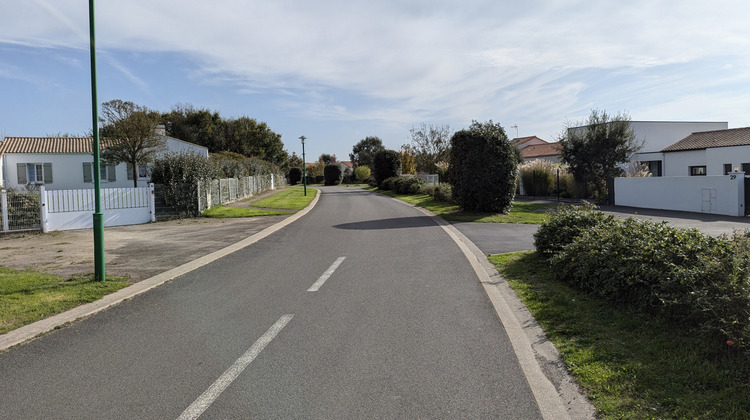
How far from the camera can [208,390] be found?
4.06 m

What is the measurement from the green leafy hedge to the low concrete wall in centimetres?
1515

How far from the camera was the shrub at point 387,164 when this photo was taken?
50.2 metres

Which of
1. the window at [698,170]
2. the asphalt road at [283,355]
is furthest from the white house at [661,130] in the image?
the asphalt road at [283,355]

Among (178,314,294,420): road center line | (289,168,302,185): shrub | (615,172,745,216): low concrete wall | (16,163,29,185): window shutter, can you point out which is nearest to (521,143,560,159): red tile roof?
(615,172,745,216): low concrete wall

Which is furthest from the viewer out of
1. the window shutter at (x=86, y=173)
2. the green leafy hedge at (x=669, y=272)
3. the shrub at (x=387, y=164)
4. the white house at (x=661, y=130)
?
the shrub at (x=387, y=164)

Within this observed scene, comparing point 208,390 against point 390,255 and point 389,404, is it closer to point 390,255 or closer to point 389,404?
point 389,404

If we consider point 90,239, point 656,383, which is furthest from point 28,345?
point 90,239

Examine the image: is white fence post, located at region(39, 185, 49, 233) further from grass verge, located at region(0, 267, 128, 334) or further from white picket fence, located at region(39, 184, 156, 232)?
grass verge, located at region(0, 267, 128, 334)

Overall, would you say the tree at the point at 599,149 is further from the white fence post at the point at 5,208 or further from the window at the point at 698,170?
the white fence post at the point at 5,208

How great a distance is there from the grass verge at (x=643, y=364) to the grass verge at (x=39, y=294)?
6325 mm

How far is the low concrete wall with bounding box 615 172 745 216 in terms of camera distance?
19359mm

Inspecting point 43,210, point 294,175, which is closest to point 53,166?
point 43,210

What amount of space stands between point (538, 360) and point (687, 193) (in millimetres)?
21279

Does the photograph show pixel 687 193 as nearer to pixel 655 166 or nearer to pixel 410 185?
pixel 655 166
